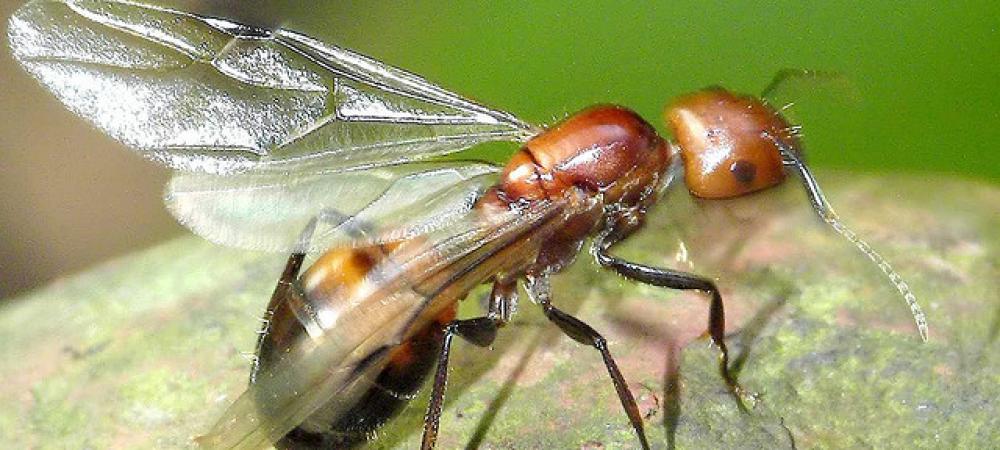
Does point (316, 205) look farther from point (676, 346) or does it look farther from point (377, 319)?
point (676, 346)

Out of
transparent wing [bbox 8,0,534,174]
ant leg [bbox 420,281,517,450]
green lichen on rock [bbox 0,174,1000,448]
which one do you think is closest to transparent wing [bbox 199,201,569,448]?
ant leg [bbox 420,281,517,450]

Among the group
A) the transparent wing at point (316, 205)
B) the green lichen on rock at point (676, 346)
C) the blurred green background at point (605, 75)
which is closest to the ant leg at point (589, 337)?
the green lichen on rock at point (676, 346)

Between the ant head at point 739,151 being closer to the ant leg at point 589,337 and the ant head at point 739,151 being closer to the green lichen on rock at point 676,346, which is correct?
the green lichen on rock at point 676,346

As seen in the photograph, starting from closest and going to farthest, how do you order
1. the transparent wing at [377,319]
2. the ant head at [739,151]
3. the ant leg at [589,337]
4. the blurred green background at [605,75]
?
the transparent wing at [377,319] < the ant leg at [589,337] < the ant head at [739,151] < the blurred green background at [605,75]

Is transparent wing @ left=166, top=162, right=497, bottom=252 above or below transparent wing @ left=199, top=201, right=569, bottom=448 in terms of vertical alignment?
above

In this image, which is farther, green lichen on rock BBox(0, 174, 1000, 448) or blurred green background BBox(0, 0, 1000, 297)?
blurred green background BBox(0, 0, 1000, 297)

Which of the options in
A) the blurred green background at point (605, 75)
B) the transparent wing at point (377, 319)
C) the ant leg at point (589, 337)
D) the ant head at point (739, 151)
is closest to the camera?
the transparent wing at point (377, 319)

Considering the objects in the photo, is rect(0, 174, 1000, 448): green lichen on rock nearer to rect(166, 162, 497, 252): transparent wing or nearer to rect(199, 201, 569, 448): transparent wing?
rect(199, 201, 569, 448): transparent wing

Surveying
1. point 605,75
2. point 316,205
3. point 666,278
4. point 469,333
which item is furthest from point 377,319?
point 605,75
